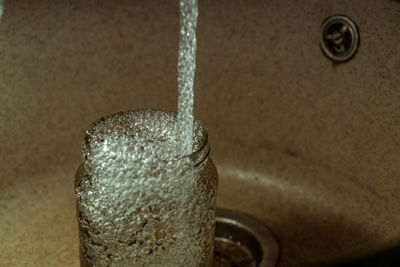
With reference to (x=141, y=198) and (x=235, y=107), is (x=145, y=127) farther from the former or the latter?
(x=235, y=107)

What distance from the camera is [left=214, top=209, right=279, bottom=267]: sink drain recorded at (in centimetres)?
63

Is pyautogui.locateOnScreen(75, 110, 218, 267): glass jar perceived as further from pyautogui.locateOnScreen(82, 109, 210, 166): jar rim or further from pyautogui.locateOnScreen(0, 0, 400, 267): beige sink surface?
pyautogui.locateOnScreen(0, 0, 400, 267): beige sink surface

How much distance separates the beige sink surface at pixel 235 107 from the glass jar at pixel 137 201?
0.14 m

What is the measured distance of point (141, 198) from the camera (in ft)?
1.63

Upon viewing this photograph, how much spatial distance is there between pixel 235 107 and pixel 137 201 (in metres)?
0.30

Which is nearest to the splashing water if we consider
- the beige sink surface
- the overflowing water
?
the overflowing water

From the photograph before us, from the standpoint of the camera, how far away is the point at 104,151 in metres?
0.50

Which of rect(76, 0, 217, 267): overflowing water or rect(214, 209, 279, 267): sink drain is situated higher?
rect(76, 0, 217, 267): overflowing water

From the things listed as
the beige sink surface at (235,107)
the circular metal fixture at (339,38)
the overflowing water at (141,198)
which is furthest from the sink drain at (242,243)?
the circular metal fixture at (339,38)

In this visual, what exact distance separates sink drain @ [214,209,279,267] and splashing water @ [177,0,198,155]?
19 centimetres

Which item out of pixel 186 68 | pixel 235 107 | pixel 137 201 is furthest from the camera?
pixel 235 107

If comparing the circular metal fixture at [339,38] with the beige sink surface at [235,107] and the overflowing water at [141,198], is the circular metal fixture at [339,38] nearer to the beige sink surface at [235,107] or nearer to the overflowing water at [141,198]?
the beige sink surface at [235,107]

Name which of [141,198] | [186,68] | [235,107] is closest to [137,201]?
[141,198]

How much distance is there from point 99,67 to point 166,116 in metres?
0.20
